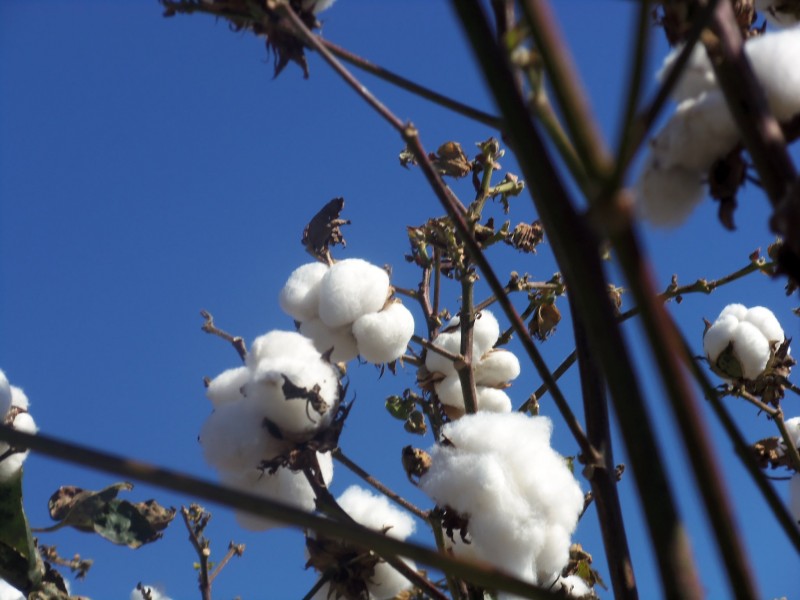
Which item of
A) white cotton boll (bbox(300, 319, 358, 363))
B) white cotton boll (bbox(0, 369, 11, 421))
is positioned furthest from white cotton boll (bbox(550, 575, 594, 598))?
white cotton boll (bbox(0, 369, 11, 421))

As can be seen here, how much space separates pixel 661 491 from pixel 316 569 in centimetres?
116

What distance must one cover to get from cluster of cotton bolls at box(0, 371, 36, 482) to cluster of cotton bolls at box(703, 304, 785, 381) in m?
1.71

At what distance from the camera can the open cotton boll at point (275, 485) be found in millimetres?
1557

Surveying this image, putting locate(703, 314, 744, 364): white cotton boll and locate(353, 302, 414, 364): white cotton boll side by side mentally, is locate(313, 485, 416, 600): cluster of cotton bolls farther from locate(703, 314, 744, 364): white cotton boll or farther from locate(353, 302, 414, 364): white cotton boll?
locate(703, 314, 744, 364): white cotton boll

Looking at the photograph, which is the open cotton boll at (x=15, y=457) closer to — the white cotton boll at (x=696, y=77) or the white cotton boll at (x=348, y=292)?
the white cotton boll at (x=348, y=292)

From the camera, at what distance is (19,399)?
82.9 inches

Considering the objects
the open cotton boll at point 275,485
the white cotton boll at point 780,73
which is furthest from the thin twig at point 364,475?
the white cotton boll at point 780,73

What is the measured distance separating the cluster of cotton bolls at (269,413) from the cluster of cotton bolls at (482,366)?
2.75ft

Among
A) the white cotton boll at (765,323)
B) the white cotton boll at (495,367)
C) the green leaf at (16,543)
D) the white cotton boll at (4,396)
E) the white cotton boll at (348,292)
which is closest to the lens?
the green leaf at (16,543)

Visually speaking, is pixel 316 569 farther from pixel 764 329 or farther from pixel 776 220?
pixel 764 329

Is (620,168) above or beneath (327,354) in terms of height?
beneath

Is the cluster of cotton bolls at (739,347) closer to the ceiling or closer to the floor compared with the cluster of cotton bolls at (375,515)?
closer to the ceiling

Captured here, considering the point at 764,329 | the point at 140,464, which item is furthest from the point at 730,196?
the point at 764,329

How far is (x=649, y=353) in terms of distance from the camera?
0.54 meters
